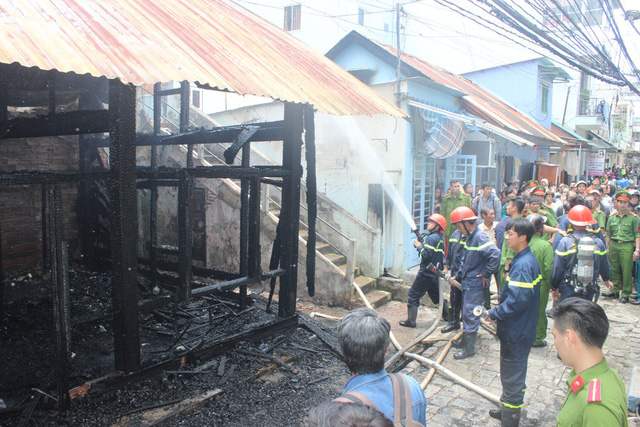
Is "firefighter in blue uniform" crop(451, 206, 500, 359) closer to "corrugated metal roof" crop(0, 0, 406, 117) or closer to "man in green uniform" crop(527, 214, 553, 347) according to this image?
"man in green uniform" crop(527, 214, 553, 347)

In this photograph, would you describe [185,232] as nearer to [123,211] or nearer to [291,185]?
[123,211]

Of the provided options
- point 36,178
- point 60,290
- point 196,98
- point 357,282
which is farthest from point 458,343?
point 196,98

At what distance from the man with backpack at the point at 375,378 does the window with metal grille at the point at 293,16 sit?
2595 cm

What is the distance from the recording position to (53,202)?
3936mm

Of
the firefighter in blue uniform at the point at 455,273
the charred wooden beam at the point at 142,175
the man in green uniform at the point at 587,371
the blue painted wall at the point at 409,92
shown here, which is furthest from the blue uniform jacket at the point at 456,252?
the man in green uniform at the point at 587,371

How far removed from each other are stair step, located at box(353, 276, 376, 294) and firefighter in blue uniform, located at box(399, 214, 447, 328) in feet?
5.59

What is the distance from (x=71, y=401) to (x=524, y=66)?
22201 mm

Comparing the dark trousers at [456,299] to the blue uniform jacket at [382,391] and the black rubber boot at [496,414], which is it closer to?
the black rubber boot at [496,414]

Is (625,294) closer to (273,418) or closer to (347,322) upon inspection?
(273,418)

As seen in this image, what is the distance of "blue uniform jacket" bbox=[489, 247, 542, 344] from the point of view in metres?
4.30

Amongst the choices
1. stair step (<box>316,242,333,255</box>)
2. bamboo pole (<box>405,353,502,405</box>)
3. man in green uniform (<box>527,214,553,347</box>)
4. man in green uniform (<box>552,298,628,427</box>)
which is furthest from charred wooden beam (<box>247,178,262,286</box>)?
stair step (<box>316,242,333,255</box>)

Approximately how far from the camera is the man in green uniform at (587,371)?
7.09 feet

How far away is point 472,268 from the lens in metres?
6.47

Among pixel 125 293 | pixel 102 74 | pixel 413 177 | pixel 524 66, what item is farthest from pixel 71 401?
pixel 524 66
